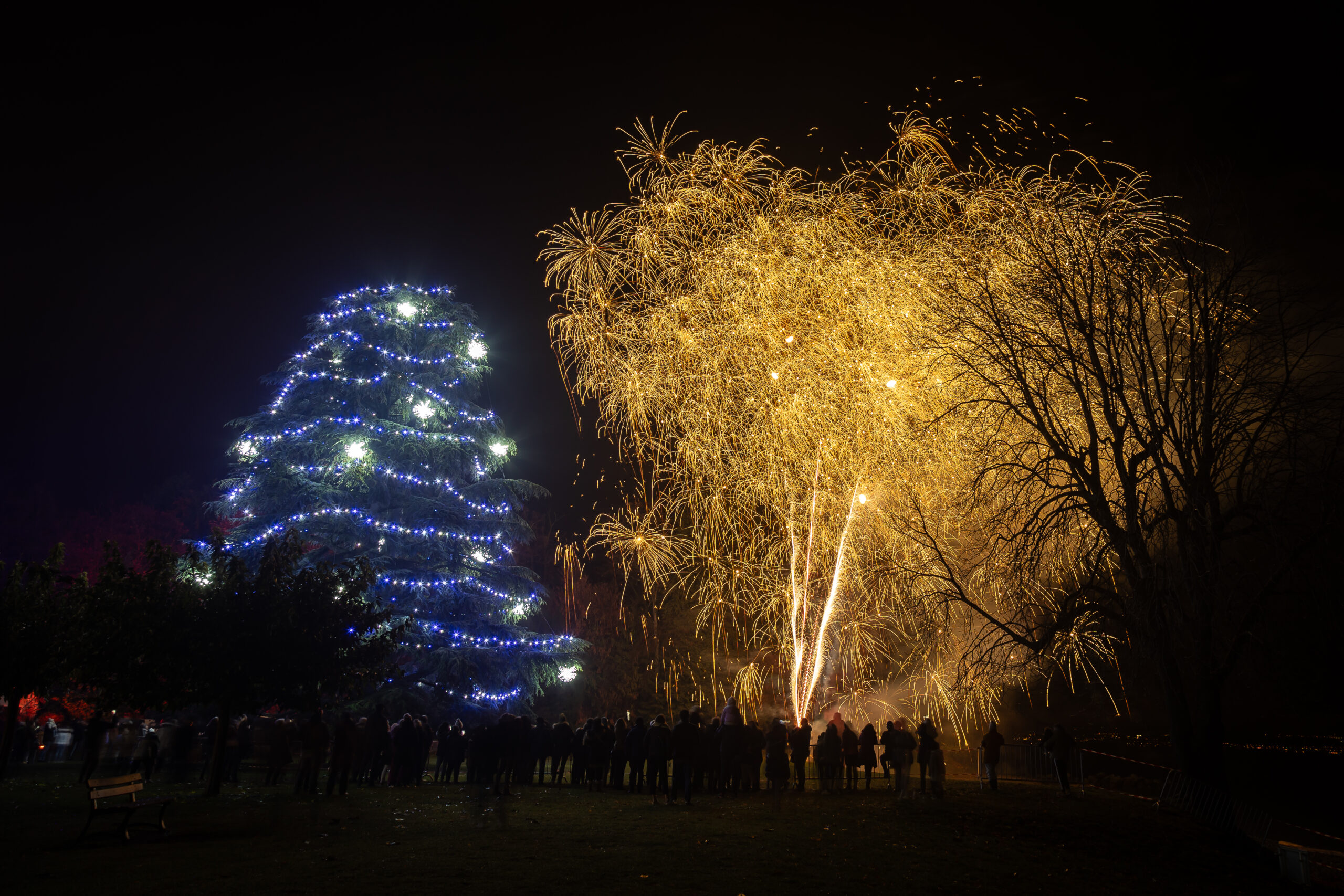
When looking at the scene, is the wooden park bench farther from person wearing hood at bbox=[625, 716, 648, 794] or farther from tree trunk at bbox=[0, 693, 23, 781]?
person wearing hood at bbox=[625, 716, 648, 794]

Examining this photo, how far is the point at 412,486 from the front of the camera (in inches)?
958

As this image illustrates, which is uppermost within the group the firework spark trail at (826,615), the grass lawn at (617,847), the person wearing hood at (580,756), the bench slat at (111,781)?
the firework spark trail at (826,615)

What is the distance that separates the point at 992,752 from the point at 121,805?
13851mm

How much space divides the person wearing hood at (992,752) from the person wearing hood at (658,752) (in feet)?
20.5

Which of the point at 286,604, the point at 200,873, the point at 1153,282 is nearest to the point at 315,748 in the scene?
the point at 286,604

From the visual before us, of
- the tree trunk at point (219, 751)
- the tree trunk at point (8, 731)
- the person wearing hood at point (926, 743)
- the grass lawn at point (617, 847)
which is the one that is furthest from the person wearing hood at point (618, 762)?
the tree trunk at point (8, 731)

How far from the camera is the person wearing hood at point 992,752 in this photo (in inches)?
600

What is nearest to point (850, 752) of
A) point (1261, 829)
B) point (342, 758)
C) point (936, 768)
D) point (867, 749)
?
point (867, 749)

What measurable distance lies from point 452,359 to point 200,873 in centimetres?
1974

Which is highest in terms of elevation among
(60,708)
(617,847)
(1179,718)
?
(60,708)

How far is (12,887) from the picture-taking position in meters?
6.53

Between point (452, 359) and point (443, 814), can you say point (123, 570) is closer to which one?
point (443, 814)

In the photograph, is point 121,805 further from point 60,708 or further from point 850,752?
point 60,708

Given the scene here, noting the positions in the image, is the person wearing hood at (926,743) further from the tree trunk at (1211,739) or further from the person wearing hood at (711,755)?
the tree trunk at (1211,739)
